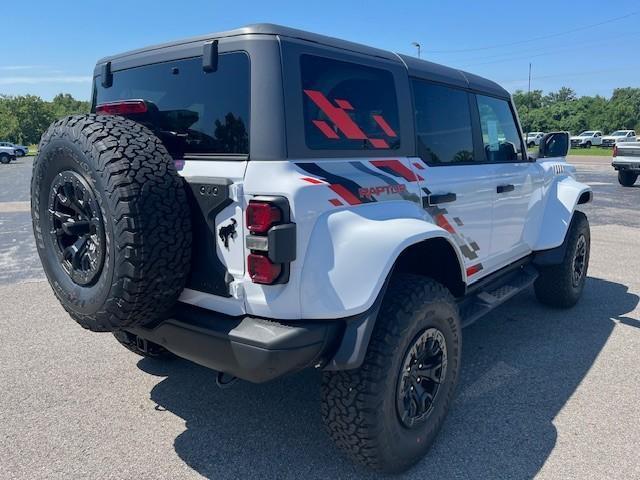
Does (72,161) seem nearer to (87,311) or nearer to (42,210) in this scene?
(42,210)

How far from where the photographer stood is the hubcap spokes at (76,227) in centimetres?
219

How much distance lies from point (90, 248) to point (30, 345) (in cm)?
223

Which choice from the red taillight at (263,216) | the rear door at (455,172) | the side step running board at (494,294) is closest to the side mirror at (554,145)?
the side step running board at (494,294)

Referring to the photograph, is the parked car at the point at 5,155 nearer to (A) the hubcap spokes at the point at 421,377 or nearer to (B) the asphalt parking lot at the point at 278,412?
(B) the asphalt parking lot at the point at 278,412

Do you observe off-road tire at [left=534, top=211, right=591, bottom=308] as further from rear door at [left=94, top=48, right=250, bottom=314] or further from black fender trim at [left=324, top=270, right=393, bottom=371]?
rear door at [left=94, top=48, right=250, bottom=314]

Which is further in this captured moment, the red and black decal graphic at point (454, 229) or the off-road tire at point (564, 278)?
the off-road tire at point (564, 278)

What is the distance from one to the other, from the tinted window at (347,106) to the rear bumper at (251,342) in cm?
82

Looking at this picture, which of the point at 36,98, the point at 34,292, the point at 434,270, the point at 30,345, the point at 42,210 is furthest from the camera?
the point at 36,98

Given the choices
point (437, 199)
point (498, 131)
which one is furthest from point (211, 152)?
point (498, 131)

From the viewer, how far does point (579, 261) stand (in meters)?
5.00

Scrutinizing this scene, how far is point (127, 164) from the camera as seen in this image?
6.77 ft

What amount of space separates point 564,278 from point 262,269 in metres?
3.61

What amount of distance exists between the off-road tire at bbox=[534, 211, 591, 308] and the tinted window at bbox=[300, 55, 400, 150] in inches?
108

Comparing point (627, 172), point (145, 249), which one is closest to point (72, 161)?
point (145, 249)
